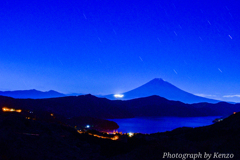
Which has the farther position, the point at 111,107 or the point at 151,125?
the point at 111,107

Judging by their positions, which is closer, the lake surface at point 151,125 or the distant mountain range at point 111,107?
the lake surface at point 151,125

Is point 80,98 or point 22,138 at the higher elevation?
point 80,98

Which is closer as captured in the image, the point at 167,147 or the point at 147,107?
the point at 167,147

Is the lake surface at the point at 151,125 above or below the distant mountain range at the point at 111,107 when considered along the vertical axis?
below

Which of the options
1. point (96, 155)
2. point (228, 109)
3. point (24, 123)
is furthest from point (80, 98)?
point (228, 109)

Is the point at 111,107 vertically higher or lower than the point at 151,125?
higher

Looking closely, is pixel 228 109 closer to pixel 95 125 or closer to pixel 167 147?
pixel 95 125

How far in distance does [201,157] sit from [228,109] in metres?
179

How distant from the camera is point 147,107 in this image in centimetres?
13400

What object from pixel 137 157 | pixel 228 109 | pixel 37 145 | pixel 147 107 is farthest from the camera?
pixel 228 109

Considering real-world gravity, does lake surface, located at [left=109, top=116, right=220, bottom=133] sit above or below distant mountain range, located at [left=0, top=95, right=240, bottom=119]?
below

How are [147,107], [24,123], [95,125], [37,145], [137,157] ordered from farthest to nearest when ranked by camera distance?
[147,107] < [95,125] < [24,123] < [37,145] < [137,157]

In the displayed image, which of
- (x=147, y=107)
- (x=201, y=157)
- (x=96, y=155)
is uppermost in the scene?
(x=147, y=107)

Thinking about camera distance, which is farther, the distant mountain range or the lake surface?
the distant mountain range
